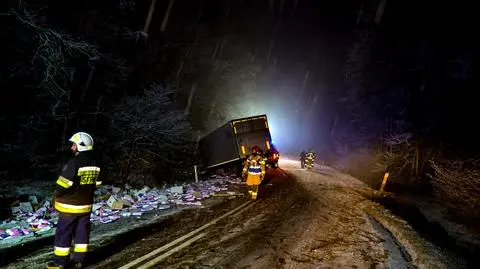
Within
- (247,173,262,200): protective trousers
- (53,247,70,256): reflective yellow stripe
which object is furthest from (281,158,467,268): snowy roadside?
(53,247,70,256): reflective yellow stripe

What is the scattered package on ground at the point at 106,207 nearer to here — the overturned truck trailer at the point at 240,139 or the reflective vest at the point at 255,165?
the reflective vest at the point at 255,165

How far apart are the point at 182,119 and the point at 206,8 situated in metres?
21.1

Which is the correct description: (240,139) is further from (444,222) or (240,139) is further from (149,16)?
(444,222)

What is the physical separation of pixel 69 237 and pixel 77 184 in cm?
80

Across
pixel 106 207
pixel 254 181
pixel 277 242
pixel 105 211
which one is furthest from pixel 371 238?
pixel 106 207

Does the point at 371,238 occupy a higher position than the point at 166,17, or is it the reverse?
the point at 166,17

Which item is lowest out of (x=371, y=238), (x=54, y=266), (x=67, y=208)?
(x=54, y=266)

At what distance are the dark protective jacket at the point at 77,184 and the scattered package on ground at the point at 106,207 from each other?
267cm

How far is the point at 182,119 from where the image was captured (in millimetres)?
17359

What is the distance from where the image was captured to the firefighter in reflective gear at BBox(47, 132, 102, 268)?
504cm

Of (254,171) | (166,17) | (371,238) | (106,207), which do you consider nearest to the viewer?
(371,238)

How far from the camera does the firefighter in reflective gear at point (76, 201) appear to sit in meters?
5.04

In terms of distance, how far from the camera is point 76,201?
5.17 meters

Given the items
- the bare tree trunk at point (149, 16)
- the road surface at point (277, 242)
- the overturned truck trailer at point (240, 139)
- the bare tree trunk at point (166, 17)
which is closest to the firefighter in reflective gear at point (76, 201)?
the road surface at point (277, 242)
